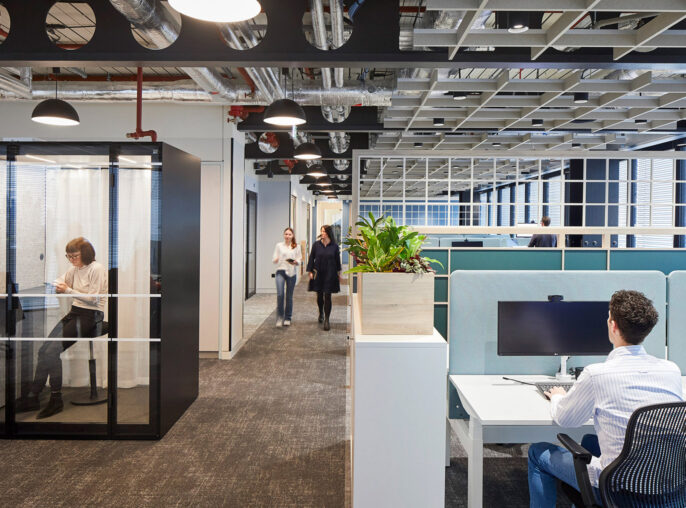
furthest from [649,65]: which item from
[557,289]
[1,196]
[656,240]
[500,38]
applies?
[656,240]

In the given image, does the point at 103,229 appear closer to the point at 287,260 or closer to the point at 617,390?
the point at 617,390

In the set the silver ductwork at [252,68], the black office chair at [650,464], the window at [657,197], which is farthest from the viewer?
the window at [657,197]

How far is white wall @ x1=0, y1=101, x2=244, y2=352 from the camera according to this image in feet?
16.8

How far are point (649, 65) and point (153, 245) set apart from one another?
11.3 ft

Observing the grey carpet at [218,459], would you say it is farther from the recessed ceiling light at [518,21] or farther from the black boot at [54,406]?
the recessed ceiling light at [518,21]

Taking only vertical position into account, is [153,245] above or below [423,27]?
below

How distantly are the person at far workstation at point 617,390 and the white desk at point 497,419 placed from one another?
146mm

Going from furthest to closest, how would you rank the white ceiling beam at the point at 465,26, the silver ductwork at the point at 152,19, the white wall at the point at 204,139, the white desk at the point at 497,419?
the white wall at the point at 204,139
the white ceiling beam at the point at 465,26
the silver ductwork at the point at 152,19
the white desk at the point at 497,419

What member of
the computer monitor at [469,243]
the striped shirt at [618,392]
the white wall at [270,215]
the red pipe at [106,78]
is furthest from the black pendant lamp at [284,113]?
the white wall at [270,215]

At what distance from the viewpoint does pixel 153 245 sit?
11.1 feet

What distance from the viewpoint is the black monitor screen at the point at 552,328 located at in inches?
98.2

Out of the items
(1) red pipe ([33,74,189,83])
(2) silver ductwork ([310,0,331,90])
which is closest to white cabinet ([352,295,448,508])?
(2) silver ductwork ([310,0,331,90])

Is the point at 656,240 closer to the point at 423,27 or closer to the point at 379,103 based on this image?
the point at 379,103

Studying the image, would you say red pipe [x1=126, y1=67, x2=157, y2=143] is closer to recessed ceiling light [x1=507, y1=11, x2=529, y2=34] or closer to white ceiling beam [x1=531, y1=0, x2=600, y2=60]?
recessed ceiling light [x1=507, y1=11, x2=529, y2=34]
